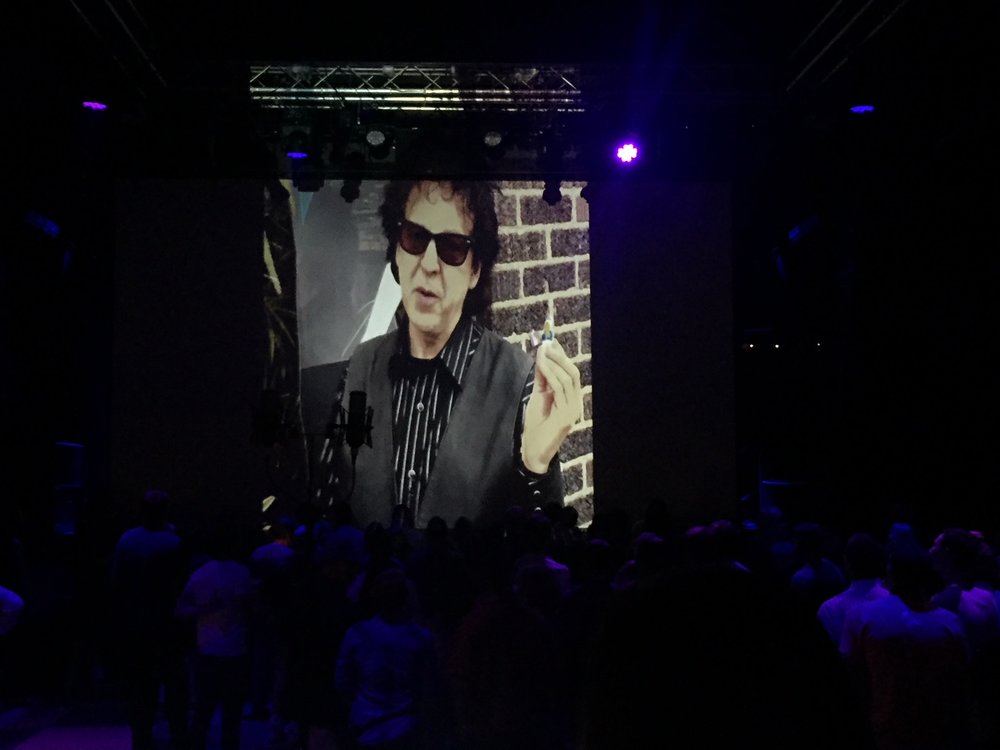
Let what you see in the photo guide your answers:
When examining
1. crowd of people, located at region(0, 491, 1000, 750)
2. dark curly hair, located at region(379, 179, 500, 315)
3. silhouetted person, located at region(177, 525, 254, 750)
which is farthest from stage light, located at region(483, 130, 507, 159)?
silhouetted person, located at region(177, 525, 254, 750)

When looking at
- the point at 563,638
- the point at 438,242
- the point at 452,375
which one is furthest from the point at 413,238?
the point at 563,638

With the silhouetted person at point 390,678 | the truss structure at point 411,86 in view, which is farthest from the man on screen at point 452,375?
the silhouetted person at point 390,678

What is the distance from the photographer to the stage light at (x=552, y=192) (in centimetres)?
1087

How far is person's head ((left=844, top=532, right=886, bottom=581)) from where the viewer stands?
4398mm

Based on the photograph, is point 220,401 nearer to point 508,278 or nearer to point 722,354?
point 508,278

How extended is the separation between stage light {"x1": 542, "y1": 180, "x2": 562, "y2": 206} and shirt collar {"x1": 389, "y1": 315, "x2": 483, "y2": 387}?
147 centimetres

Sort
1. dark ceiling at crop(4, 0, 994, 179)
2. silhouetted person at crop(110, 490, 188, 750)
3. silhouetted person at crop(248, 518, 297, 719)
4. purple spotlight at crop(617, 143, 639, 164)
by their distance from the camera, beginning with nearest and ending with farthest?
1. silhouetted person at crop(110, 490, 188, 750)
2. silhouetted person at crop(248, 518, 297, 719)
3. dark ceiling at crop(4, 0, 994, 179)
4. purple spotlight at crop(617, 143, 639, 164)

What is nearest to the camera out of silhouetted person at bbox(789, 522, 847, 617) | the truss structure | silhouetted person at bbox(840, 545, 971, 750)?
silhouetted person at bbox(840, 545, 971, 750)

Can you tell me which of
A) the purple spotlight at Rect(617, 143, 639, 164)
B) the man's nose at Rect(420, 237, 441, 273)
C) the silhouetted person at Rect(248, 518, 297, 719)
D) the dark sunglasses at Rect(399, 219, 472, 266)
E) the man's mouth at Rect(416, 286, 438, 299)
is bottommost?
the silhouetted person at Rect(248, 518, 297, 719)

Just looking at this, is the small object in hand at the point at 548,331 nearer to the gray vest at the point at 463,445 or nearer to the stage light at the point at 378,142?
the gray vest at the point at 463,445

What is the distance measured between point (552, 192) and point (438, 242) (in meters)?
1.30

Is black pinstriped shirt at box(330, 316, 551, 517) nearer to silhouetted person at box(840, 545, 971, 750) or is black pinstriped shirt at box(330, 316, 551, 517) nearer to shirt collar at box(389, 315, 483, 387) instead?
shirt collar at box(389, 315, 483, 387)

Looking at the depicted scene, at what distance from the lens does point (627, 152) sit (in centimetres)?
1074

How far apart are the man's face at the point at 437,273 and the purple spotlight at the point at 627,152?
67.0 inches
